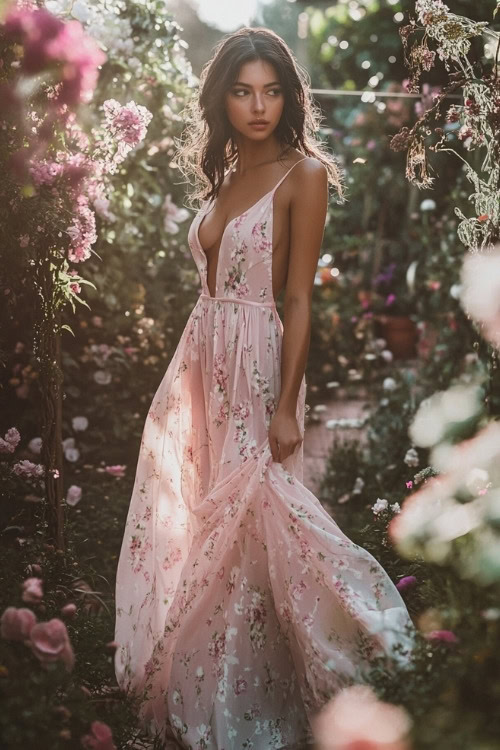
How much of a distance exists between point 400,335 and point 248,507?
5.67 metres

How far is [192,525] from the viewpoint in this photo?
284cm

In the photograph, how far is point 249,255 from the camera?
2.60m

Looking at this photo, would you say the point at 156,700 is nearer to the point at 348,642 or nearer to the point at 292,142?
the point at 348,642

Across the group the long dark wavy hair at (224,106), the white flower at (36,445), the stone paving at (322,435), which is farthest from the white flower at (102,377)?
the long dark wavy hair at (224,106)

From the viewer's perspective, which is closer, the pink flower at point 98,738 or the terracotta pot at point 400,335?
the pink flower at point 98,738

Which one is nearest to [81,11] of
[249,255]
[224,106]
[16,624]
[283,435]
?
[224,106]

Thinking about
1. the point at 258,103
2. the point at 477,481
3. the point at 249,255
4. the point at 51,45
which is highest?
the point at 51,45

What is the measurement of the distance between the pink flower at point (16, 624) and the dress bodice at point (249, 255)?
42.0 inches

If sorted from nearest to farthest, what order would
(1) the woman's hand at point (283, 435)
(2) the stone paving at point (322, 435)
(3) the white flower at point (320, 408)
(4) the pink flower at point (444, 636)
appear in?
(4) the pink flower at point (444, 636)
(1) the woman's hand at point (283, 435)
(2) the stone paving at point (322, 435)
(3) the white flower at point (320, 408)

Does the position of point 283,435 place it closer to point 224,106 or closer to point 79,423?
point 224,106

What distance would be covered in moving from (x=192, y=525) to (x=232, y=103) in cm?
120

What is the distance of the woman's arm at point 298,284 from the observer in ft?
8.24

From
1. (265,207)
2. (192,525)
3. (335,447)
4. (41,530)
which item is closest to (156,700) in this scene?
(192,525)

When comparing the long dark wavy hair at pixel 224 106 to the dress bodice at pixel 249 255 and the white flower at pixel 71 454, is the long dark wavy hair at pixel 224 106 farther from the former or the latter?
the white flower at pixel 71 454
